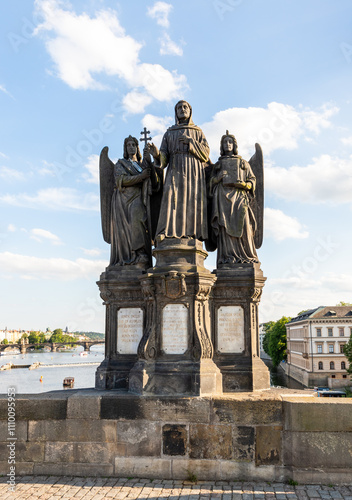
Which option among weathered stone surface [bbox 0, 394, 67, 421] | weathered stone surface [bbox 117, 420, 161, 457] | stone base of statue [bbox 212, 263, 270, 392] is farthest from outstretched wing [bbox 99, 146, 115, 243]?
weathered stone surface [bbox 117, 420, 161, 457]

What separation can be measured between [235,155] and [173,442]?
538 cm

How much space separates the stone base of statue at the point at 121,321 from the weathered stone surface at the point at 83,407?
1.45m

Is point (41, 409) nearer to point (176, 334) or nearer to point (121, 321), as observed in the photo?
point (121, 321)

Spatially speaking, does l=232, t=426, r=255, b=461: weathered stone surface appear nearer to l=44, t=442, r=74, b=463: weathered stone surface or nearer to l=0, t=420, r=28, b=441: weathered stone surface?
l=44, t=442, r=74, b=463: weathered stone surface

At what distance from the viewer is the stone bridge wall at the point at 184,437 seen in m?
6.36

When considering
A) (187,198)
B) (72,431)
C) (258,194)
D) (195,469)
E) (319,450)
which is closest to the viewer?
(319,450)

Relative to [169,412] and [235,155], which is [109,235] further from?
[169,412]

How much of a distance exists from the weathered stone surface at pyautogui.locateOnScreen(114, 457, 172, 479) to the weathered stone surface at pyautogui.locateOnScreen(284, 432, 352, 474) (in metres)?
1.77

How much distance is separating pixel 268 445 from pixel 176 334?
2185 millimetres

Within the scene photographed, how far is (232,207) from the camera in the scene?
8.45 metres

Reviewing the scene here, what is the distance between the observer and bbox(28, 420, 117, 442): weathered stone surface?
678 centimetres

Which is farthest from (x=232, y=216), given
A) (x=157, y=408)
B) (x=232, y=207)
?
(x=157, y=408)

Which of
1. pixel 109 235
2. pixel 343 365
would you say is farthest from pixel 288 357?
pixel 109 235

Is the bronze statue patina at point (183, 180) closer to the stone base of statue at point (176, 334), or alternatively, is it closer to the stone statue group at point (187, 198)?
the stone statue group at point (187, 198)
